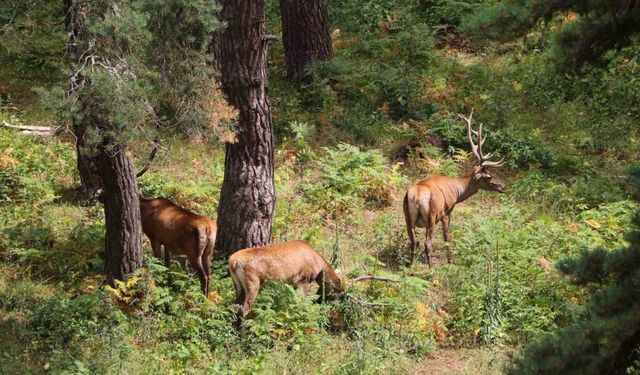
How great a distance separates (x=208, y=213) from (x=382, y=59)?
25.5ft

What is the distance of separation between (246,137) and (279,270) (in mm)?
1926

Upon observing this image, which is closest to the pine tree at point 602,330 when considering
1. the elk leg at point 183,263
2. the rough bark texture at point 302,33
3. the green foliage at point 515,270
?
the green foliage at point 515,270

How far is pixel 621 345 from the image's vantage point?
19.7ft

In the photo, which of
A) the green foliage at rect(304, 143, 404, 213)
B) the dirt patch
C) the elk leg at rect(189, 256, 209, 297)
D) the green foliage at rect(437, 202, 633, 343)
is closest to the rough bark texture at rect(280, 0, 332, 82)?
the green foliage at rect(304, 143, 404, 213)

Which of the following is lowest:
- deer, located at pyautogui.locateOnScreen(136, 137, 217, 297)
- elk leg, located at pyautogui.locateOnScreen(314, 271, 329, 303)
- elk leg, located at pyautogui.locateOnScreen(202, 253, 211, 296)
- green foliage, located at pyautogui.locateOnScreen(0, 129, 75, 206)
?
elk leg, located at pyautogui.locateOnScreen(314, 271, 329, 303)

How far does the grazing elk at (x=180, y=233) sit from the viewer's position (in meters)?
11.7

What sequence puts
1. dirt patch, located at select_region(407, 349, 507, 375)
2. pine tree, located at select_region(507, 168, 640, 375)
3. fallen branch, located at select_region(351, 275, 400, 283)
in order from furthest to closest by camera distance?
fallen branch, located at select_region(351, 275, 400, 283)
dirt patch, located at select_region(407, 349, 507, 375)
pine tree, located at select_region(507, 168, 640, 375)

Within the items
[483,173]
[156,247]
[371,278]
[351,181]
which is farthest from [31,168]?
[483,173]

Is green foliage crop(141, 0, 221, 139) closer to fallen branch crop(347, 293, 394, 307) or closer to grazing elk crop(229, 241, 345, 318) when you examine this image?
grazing elk crop(229, 241, 345, 318)

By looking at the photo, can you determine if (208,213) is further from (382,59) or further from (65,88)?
(382,59)

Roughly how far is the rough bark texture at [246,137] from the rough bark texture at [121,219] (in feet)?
4.46

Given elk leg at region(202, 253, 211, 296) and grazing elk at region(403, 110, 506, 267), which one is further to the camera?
grazing elk at region(403, 110, 506, 267)

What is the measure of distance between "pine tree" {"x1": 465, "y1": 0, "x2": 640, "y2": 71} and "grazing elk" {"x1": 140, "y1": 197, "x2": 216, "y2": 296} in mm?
6329

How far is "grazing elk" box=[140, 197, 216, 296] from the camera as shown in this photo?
11.7m
